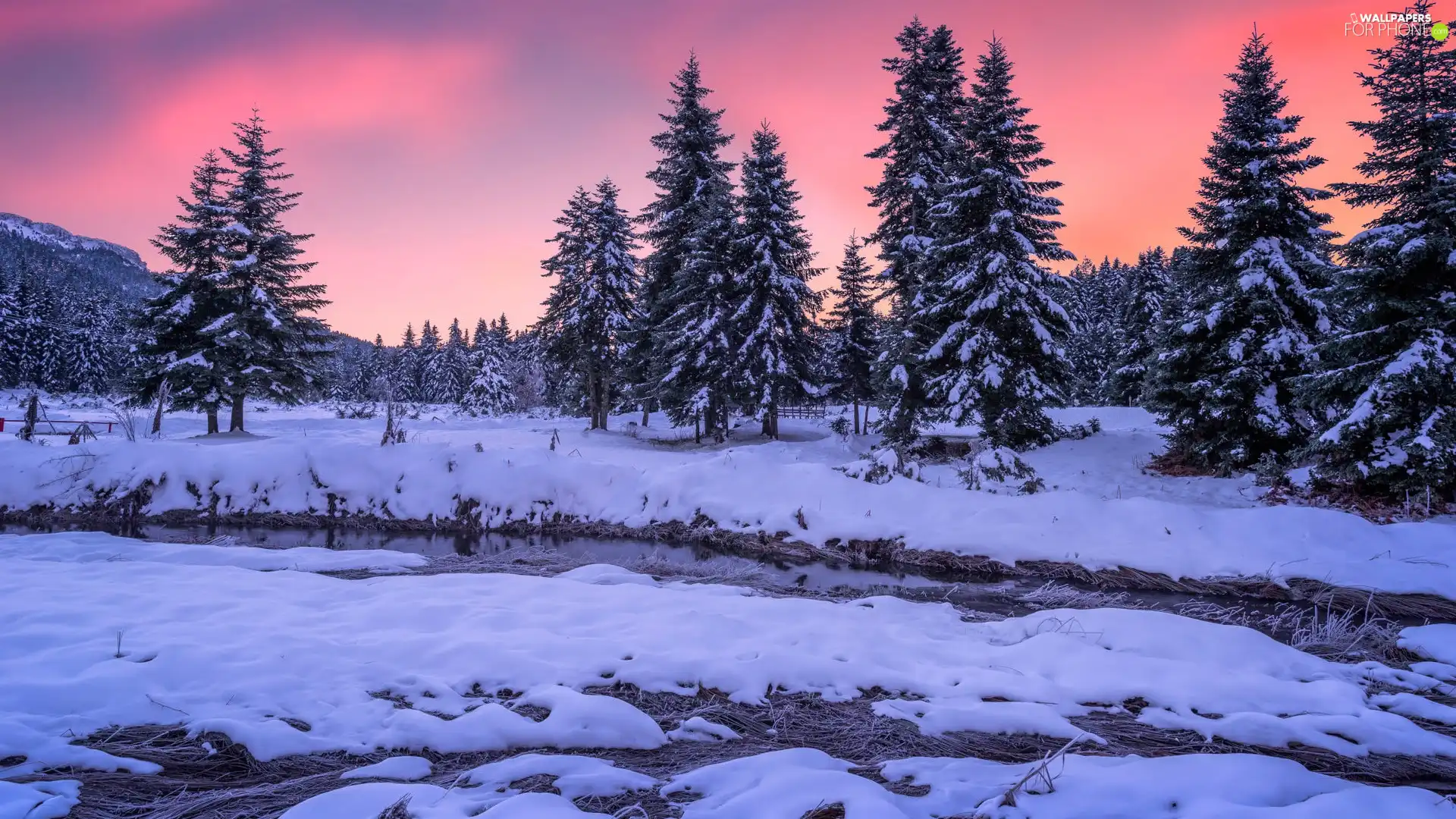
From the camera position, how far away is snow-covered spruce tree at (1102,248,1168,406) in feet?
90.2

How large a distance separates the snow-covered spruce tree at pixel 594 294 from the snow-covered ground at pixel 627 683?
22.0 metres

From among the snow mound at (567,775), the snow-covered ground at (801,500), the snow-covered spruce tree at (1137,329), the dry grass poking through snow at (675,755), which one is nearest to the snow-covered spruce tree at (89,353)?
the snow-covered ground at (801,500)

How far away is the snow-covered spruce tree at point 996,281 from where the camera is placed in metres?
15.1

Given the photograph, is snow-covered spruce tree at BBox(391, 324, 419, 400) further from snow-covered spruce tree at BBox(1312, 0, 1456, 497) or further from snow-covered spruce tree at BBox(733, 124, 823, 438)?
snow-covered spruce tree at BBox(1312, 0, 1456, 497)

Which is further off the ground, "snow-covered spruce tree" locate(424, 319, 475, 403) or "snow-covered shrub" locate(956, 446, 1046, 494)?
→ "snow-covered spruce tree" locate(424, 319, 475, 403)

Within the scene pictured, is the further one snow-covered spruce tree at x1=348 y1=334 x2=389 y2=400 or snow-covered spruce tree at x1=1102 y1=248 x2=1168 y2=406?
snow-covered spruce tree at x1=348 y1=334 x2=389 y2=400

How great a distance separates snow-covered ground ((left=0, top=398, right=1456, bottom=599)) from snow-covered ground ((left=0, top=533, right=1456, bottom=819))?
3891 millimetres

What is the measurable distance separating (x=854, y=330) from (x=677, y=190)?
34.5 ft

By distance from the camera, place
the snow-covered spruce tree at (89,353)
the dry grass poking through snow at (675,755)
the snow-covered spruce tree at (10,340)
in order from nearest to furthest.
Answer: the dry grass poking through snow at (675,755) < the snow-covered spruce tree at (10,340) < the snow-covered spruce tree at (89,353)

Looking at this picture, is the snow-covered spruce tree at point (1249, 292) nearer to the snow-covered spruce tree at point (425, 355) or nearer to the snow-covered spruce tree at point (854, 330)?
the snow-covered spruce tree at point (854, 330)

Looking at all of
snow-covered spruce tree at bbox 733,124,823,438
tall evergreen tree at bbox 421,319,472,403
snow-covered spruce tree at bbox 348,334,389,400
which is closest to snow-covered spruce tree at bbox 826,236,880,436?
snow-covered spruce tree at bbox 733,124,823,438

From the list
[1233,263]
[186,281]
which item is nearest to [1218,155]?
[1233,263]

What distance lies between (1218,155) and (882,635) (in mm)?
17448

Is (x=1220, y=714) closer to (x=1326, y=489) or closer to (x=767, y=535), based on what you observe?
(x=767, y=535)
